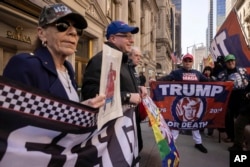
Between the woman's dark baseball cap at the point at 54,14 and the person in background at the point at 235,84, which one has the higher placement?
the woman's dark baseball cap at the point at 54,14

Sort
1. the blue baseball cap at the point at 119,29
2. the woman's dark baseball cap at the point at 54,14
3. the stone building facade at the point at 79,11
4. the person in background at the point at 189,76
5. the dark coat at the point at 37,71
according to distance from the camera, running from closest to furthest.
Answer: the dark coat at the point at 37,71, the woman's dark baseball cap at the point at 54,14, the blue baseball cap at the point at 119,29, the person in background at the point at 189,76, the stone building facade at the point at 79,11

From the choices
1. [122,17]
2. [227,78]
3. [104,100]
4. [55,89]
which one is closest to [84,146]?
[104,100]

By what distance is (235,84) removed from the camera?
639 centimetres

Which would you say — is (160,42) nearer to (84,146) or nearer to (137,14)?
(137,14)

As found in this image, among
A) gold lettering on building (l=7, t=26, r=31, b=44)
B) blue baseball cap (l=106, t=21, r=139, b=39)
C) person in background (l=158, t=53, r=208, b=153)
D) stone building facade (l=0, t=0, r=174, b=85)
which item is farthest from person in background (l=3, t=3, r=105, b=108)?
gold lettering on building (l=7, t=26, r=31, b=44)

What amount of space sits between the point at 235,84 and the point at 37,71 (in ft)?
17.4

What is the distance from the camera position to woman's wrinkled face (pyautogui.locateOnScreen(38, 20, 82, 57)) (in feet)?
6.93

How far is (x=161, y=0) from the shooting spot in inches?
3073

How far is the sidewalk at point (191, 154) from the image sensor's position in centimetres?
513

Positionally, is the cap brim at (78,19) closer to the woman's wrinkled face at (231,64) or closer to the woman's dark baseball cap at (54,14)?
the woman's dark baseball cap at (54,14)

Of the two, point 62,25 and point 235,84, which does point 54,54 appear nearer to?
point 62,25

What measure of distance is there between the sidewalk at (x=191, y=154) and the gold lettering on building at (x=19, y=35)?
4354 millimetres

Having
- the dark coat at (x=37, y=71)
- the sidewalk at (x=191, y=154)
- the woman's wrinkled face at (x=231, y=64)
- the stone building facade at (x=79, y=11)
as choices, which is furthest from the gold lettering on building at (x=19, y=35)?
the dark coat at (x=37, y=71)

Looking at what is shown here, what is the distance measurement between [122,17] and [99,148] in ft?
71.9
